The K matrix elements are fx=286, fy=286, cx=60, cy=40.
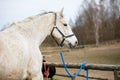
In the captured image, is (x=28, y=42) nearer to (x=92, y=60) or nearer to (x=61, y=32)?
(x=61, y=32)

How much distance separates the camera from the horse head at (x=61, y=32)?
4.77m

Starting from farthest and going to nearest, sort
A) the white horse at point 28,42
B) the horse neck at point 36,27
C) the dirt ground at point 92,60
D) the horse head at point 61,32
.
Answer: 1. the dirt ground at point 92,60
2. the horse head at point 61,32
3. the horse neck at point 36,27
4. the white horse at point 28,42

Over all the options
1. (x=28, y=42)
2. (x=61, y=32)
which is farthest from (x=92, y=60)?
(x=28, y=42)

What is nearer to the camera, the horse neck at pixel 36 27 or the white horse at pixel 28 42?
the white horse at pixel 28 42

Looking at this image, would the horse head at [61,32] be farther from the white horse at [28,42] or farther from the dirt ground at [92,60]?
the dirt ground at [92,60]

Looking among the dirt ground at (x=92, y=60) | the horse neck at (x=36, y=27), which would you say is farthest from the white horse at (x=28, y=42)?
the dirt ground at (x=92, y=60)

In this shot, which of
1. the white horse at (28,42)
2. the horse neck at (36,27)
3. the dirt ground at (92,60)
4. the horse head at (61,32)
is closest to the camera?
the white horse at (28,42)

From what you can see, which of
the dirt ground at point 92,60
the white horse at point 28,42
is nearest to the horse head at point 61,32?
the white horse at point 28,42

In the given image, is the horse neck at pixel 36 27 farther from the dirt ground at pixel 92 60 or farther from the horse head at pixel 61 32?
the dirt ground at pixel 92 60

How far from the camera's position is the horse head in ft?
15.7

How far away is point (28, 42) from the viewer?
4238 mm

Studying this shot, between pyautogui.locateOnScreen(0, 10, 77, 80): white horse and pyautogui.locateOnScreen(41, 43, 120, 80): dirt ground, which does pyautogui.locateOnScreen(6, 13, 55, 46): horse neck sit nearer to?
pyautogui.locateOnScreen(0, 10, 77, 80): white horse

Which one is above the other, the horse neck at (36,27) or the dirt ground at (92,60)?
the horse neck at (36,27)

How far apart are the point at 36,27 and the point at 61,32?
0.47 m
